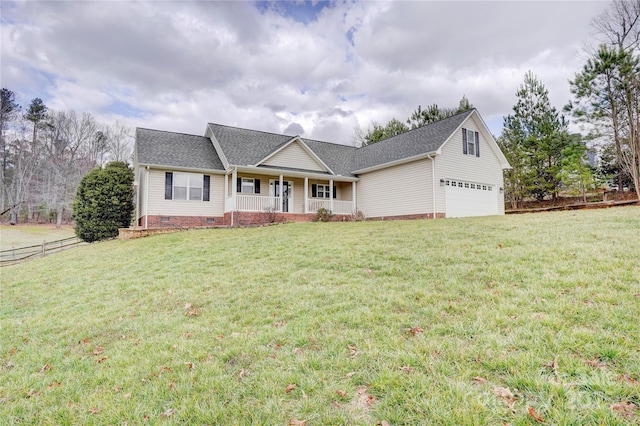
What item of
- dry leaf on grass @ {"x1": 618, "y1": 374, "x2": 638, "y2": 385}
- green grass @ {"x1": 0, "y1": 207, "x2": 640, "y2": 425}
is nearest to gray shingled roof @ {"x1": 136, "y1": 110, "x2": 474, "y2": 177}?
green grass @ {"x1": 0, "y1": 207, "x2": 640, "y2": 425}

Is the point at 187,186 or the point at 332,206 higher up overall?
the point at 187,186

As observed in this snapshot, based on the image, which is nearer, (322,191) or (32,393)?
(32,393)

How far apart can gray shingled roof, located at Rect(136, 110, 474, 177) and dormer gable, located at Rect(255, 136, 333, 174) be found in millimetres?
432

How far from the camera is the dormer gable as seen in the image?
61.5 ft

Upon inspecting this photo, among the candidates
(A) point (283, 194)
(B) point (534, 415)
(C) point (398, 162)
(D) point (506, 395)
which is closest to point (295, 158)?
(A) point (283, 194)

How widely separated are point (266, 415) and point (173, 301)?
401 cm

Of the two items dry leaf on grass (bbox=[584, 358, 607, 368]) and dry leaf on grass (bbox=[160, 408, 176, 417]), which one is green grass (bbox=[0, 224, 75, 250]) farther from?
dry leaf on grass (bbox=[584, 358, 607, 368])

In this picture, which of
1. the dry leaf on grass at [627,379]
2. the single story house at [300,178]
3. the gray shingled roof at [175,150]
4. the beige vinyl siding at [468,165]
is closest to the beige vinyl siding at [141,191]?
the single story house at [300,178]

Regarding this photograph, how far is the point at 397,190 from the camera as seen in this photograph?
18.6 metres

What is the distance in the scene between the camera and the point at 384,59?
72.1ft

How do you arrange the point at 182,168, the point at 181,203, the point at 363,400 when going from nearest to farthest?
the point at 363,400, the point at 182,168, the point at 181,203

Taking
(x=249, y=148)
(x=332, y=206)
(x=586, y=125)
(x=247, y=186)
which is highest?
(x=586, y=125)

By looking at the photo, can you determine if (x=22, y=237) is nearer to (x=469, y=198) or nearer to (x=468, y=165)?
(x=469, y=198)

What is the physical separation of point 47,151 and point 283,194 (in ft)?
104
